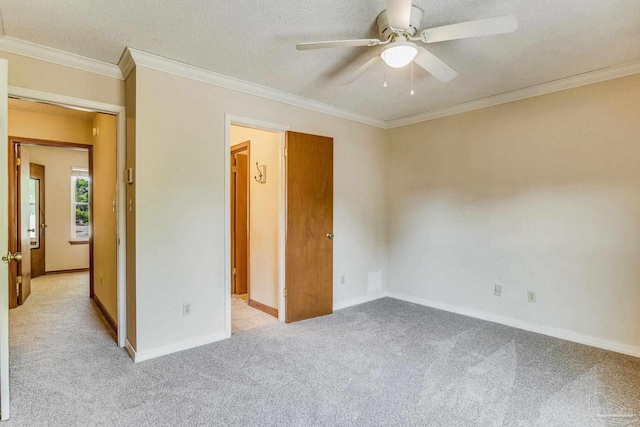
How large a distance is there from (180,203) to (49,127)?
291 centimetres

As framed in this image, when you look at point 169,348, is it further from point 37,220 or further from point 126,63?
A: point 37,220

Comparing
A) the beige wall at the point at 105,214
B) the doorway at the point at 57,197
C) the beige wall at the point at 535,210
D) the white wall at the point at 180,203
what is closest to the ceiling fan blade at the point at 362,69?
the white wall at the point at 180,203

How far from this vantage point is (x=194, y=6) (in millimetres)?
2035

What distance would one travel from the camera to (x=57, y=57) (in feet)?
8.43

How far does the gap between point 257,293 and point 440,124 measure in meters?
3.11

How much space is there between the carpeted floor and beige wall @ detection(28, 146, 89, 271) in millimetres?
3385

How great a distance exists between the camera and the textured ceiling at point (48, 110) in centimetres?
391

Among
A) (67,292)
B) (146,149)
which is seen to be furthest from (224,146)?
(67,292)

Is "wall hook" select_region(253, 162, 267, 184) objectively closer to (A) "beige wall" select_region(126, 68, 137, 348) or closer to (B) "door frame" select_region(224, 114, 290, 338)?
(B) "door frame" select_region(224, 114, 290, 338)

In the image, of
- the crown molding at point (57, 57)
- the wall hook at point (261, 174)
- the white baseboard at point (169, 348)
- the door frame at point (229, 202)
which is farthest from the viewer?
the wall hook at point (261, 174)

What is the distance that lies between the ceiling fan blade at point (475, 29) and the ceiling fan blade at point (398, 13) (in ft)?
0.61

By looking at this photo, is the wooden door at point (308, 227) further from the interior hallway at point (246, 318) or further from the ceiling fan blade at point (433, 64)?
the ceiling fan blade at point (433, 64)

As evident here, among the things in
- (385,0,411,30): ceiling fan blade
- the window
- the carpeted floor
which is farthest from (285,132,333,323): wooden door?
the window

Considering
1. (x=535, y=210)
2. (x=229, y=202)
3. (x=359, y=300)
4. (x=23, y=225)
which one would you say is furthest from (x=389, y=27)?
(x=23, y=225)
